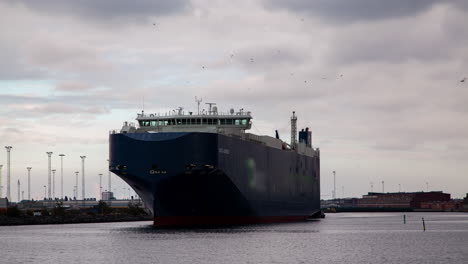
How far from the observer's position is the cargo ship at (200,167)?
241ft

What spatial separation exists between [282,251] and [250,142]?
32.5m

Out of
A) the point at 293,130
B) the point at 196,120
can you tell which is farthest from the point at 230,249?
the point at 293,130

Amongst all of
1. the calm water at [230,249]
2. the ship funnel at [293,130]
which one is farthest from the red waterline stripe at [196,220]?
the ship funnel at [293,130]

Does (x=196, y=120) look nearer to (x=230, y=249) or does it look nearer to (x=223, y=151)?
(x=223, y=151)

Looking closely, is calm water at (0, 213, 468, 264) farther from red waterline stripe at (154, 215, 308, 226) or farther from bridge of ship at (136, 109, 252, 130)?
bridge of ship at (136, 109, 252, 130)

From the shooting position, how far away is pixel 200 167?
7356 cm

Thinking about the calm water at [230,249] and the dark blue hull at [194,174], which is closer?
the calm water at [230,249]

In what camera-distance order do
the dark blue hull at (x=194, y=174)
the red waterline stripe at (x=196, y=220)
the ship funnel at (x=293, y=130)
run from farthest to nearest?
the ship funnel at (x=293, y=130), the red waterline stripe at (x=196, y=220), the dark blue hull at (x=194, y=174)

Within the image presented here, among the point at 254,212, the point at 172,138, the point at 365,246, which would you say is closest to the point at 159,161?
the point at 172,138

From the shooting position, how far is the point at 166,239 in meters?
63.0

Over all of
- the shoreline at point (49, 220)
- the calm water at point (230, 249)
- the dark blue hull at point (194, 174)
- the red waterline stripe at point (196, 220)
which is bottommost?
the shoreline at point (49, 220)

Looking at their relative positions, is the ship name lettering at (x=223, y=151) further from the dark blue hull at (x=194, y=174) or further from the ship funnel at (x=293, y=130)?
the ship funnel at (x=293, y=130)

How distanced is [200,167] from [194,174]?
1.05 metres

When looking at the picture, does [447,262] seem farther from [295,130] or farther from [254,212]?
[295,130]
